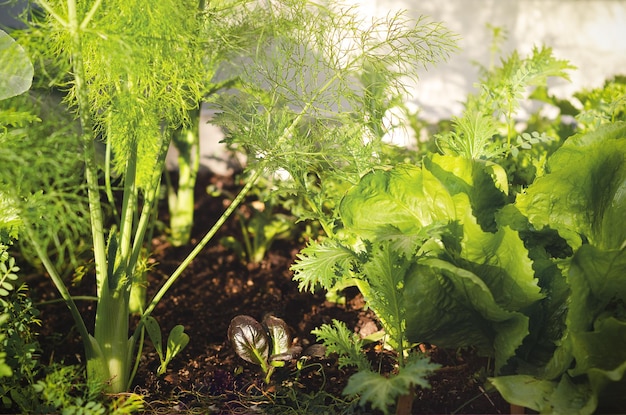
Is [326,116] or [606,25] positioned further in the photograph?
[606,25]

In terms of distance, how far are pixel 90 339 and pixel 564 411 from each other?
2.13 ft

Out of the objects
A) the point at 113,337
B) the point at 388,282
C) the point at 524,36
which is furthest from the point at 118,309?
the point at 524,36

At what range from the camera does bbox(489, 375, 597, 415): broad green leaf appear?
2.62 ft

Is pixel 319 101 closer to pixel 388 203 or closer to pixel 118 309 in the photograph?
pixel 388 203

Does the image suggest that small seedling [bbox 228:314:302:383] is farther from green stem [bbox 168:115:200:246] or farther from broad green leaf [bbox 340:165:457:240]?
green stem [bbox 168:115:200:246]

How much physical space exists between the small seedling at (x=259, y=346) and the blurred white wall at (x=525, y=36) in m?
1.47

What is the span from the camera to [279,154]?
0.96 m

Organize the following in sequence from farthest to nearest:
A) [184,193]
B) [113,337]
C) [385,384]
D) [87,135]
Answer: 1. [184,193]
2. [113,337]
3. [87,135]
4. [385,384]

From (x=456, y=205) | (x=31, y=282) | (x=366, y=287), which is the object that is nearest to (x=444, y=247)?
(x=456, y=205)

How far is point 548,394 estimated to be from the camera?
825 mm

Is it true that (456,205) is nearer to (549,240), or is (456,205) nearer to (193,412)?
(549,240)

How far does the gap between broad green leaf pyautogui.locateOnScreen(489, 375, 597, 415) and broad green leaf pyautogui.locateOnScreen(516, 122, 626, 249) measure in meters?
0.21

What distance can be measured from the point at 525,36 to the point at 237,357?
1874mm

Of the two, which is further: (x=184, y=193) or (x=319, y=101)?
(x=184, y=193)
